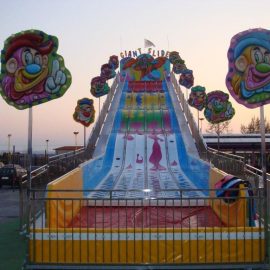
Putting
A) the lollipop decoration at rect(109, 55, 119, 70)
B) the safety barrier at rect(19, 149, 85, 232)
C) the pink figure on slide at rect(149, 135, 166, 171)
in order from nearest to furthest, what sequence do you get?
the safety barrier at rect(19, 149, 85, 232) < the pink figure on slide at rect(149, 135, 166, 171) < the lollipop decoration at rect(109, 55, 119, 70)

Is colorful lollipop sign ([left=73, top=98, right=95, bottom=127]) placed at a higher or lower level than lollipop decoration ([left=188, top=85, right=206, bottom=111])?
lower

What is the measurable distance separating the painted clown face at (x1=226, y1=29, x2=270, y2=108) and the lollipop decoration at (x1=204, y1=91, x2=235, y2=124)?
15479 millimetres

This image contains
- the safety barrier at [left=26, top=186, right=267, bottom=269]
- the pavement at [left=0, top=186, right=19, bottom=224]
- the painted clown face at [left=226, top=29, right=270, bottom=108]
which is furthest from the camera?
the pavement at [left=0, top=186, right=19, bottom=224]

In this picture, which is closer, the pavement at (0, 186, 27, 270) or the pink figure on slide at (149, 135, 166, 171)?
the pavement at (0, 186, 27, 270)

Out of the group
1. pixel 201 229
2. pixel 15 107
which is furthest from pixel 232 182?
pixel 15 107

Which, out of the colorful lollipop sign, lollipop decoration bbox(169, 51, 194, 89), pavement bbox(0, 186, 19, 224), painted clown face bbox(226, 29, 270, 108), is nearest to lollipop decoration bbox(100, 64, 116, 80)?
lollipop decoration bbox(169, 51, 194, 89)

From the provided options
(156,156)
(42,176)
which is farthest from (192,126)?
(42,176)

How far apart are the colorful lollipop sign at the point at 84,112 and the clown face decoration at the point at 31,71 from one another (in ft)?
52.2

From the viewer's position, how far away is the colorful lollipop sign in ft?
85.1

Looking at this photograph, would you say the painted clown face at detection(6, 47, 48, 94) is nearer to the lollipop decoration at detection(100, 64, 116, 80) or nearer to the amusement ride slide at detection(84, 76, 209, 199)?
the amusement ride slide at detection(84, 76, 209, 199)

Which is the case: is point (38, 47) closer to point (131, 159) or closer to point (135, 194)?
point (135, 194)

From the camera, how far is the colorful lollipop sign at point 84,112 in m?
26.0

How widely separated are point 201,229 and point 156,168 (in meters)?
13.6

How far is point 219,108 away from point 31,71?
51.0ft
